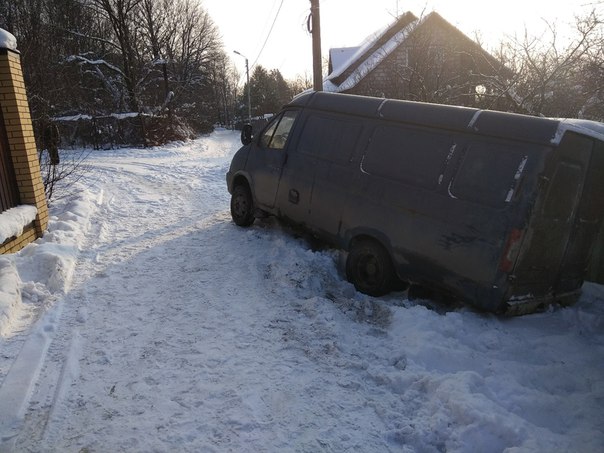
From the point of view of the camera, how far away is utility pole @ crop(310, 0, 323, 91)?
11.4 m

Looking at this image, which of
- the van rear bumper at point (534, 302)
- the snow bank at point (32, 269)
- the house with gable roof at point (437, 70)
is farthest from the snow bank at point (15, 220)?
the house with gable roof at point (437, 70)

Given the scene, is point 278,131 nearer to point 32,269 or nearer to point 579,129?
point 32,269

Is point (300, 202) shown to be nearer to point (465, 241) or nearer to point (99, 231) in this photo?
point (465, 241)

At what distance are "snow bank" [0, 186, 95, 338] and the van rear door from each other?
462 cm

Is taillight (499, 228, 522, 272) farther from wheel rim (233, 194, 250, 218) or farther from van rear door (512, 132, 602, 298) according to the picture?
wheel rim (233, 194, 250, 218)

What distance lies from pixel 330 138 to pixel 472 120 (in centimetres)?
189

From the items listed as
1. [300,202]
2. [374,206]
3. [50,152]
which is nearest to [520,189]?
[374,206]

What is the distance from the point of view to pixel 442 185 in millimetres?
4133

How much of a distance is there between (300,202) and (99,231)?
140 inches

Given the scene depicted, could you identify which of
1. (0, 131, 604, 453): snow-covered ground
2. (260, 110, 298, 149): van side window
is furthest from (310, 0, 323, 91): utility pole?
(0, 131, 604, 453): snow-covered ground

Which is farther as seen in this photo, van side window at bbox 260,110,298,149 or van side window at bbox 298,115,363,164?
van side window at bbox 260,110,298,149

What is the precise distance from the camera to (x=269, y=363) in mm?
3521

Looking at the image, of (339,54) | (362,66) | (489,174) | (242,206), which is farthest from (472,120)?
(339,54)

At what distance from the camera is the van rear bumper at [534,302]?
151 inches
